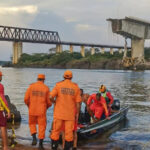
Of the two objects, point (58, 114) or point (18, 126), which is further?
point (18, 126)

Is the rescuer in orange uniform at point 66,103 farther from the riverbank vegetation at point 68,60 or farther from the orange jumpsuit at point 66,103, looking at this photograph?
the riverbank vegetation at point 68,60

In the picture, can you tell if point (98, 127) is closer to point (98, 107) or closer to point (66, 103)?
point (98, 107)

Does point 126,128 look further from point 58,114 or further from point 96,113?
point 58,114

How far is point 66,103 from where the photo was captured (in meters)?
8.13

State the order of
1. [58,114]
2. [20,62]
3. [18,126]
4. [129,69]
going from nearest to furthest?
[58,114] < [18,126] < [129,69] < [20,62]

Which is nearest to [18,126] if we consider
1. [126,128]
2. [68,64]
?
[126,128]

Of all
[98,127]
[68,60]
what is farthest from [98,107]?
[68,60]

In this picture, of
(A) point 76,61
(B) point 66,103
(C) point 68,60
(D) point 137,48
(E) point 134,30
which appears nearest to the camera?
→ (B) point 66,103

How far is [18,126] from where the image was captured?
13992 mm

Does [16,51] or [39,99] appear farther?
[16,51]

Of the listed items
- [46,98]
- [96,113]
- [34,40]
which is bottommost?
[96,113]

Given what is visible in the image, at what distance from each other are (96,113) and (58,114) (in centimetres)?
444

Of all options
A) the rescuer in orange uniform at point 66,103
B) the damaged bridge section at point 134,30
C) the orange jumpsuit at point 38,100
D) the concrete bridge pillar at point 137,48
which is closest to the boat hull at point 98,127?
the orange jumpsuit at point 38,100

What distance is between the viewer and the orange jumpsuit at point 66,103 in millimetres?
8125
